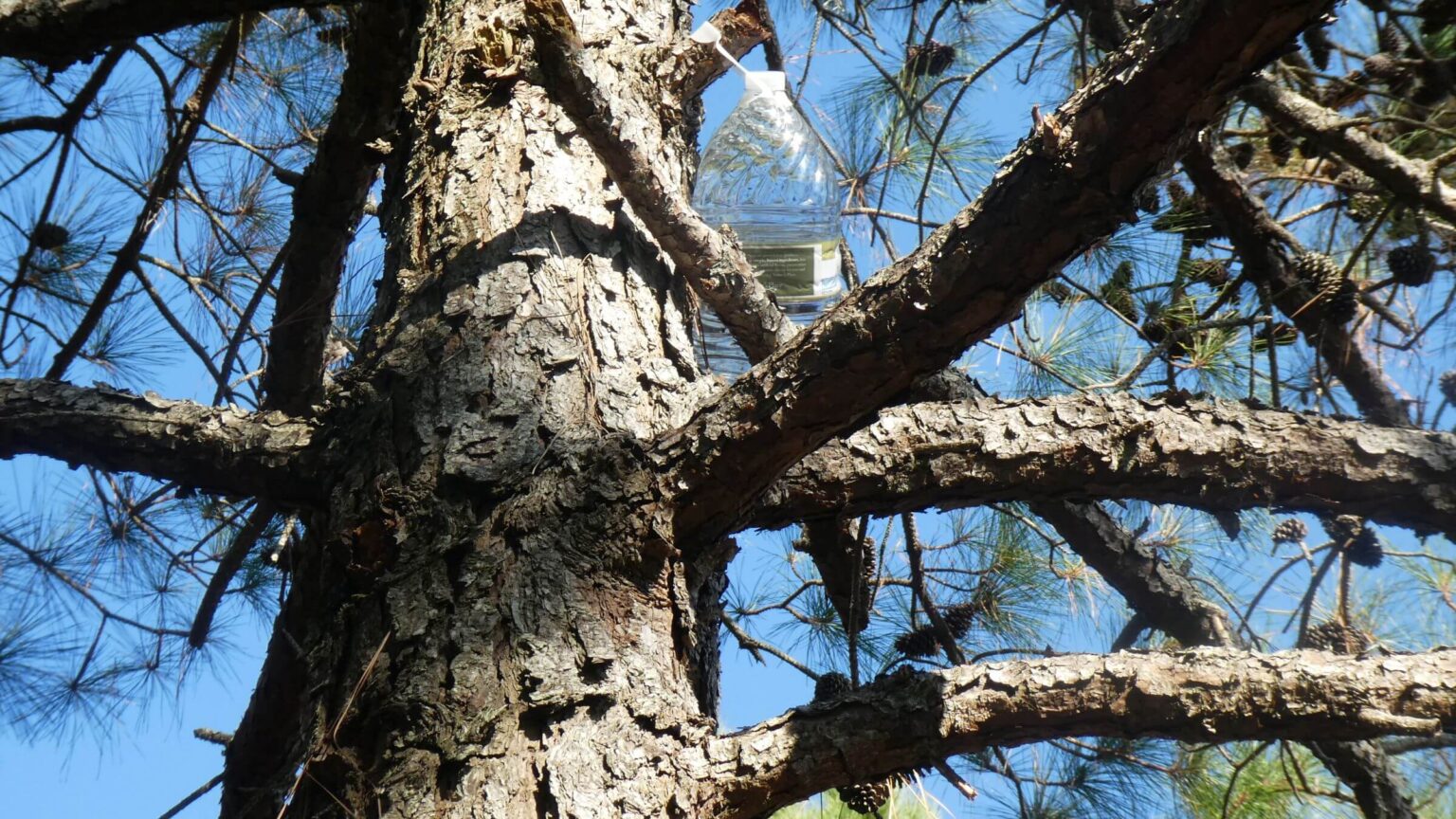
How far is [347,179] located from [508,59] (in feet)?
1.03

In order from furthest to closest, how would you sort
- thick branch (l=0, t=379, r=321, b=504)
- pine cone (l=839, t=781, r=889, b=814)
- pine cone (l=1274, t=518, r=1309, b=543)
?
pine cone (l=1274, t=518, r=1309, b=543) < pine cone (l=839, t=781, r=889, b=814) < thick branch (l=0, t=379, r=321, b=504)

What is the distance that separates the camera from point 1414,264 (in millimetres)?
1981

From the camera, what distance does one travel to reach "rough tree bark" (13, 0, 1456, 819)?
910mm

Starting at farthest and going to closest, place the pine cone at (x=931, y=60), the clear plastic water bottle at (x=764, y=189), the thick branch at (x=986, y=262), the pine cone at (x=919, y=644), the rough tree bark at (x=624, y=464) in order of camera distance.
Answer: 1. the pine cone at (x=931, y=60)
2. the clear plastic water bottle at (x=764, y=189)
3. the pine cone at (x=919, y=644)
4. the rough tree bark at (x=624, y=464)
5. the thick branch at (x=986, y=262)

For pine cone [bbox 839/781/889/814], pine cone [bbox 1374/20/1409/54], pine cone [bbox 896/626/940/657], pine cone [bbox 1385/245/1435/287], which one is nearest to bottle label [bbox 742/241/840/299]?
pine cone [bbox 896/626/940/657]

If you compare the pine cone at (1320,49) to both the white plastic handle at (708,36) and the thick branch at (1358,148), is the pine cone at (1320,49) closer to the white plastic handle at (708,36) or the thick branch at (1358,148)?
the thick branch at (1358,148)

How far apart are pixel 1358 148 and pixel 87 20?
175 cm

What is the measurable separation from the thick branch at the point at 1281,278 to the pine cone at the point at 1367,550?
0.22 m

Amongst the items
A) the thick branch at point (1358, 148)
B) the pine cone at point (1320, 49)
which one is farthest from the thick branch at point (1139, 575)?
the pine cone at point (1320, 49)

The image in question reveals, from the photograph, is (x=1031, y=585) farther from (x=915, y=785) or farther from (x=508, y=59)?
(x=508, y=59)

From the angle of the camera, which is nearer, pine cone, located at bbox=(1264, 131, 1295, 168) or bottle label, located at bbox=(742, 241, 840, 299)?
bottle label, located at bbox=(742, 241, 840, 299)

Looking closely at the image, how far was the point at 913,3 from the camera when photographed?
2.57 meters

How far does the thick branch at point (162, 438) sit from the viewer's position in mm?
1188

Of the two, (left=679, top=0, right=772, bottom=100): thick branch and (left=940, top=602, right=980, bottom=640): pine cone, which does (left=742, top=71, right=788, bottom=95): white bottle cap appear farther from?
(left=940, top=602, right=980, bottom=640): pine cone
